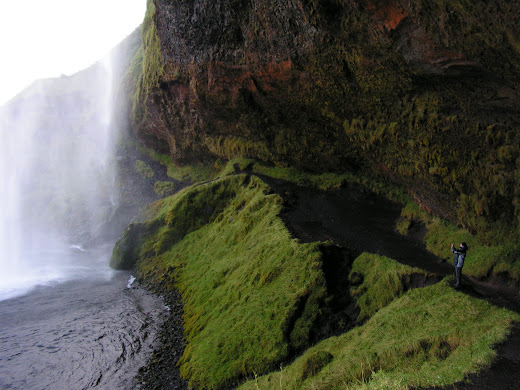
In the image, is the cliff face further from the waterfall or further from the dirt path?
the waterfall

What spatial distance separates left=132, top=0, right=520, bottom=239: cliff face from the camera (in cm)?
1575

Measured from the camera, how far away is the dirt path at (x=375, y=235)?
8984 mm

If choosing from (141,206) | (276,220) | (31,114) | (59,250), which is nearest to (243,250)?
(276,220)

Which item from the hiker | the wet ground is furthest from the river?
the hiker

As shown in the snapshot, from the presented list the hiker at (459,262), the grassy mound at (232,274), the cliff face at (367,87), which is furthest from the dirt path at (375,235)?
the cliff face at (367,87)

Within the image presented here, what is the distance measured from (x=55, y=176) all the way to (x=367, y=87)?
55759 mm

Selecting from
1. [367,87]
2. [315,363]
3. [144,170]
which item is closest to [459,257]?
[315,363]

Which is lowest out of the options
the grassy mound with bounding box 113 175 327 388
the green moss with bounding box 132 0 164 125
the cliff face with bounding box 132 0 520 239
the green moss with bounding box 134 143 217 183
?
the grassy mound with bounding box 113 175 327 388

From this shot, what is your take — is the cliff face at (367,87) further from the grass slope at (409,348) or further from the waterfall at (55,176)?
the waterfall at (55,176)

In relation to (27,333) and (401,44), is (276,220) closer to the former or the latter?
(401,44)

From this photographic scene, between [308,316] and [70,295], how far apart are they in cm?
2167

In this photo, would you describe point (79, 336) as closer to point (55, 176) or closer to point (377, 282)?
point (377, 282)

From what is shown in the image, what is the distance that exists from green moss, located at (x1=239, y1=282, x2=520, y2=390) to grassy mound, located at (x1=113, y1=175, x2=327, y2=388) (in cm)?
160

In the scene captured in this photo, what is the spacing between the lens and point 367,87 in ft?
76.2
